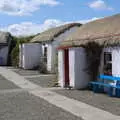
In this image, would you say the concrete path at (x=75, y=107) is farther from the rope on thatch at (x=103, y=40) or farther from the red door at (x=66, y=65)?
the rope on thatch at (x=103, y=40)

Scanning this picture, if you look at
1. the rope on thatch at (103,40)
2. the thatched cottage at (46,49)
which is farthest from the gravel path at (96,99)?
the thatched cottage at (46,49)

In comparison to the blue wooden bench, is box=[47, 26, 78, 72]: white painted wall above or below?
above

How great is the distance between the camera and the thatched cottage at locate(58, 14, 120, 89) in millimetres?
15391

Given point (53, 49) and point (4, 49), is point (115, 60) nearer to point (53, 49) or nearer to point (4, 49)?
point (53, 49)

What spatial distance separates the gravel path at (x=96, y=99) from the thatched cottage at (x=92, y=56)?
1.25 metres

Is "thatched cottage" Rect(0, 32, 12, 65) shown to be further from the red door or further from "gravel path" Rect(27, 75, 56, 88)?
the red door

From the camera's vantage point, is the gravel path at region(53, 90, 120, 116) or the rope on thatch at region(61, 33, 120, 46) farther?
the rope on thatch at region(61, 33, 120, 46)

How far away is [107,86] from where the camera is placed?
579 inches

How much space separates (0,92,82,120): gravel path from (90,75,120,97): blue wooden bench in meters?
2.88

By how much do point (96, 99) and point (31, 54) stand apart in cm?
1892

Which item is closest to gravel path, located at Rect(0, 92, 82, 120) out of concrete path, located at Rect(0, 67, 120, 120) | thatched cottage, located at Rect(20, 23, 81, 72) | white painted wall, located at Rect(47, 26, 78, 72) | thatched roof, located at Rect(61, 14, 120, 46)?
concrete path, located at Rect(0, 67, 120, 120)

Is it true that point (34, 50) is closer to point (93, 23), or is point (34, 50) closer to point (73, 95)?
point (93, 23)

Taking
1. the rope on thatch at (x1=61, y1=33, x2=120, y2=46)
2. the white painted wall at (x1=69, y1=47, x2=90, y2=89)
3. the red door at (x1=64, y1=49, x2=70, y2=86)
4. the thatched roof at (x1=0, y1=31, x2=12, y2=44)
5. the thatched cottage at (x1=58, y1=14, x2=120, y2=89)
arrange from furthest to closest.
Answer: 1. the thatched roof at (x1=0, y1=31, x2=12, y2=44)
2. the red door at (x1=64, y1=49, x2=70, y2=86)
3. the white painted wall at (x1=69, y1=47, x2=90, y2=89)
4. the thatched cottage at (x1=58, y1=14, x2=120, y2=89)
5. the rope on thatch at (x1=61, y1=33, x2=120, y2=46)

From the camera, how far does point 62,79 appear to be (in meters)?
17.7
